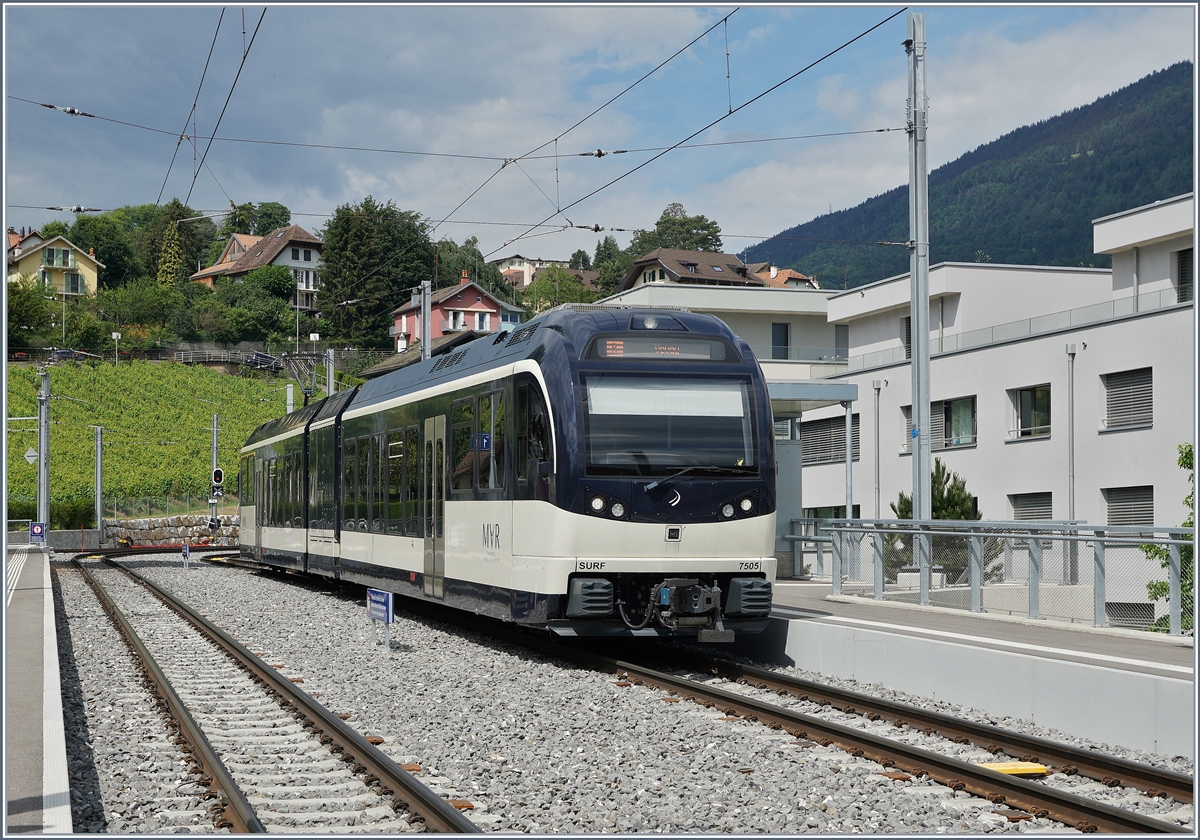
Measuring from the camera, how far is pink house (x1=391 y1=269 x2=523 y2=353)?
110m

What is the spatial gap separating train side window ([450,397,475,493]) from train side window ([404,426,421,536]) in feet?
5.06

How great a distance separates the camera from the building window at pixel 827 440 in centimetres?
4678

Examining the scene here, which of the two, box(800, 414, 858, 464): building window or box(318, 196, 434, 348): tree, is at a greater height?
box(318, 196, 434, 348): tree

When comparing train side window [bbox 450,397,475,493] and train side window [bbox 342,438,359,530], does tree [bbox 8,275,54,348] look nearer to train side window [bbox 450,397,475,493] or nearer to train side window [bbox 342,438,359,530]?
train side window [bbox 342,438,359,530]

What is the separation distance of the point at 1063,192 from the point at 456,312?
9973 cm

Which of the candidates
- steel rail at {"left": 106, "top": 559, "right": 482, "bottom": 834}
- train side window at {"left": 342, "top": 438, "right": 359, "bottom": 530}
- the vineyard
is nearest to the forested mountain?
the vineyard

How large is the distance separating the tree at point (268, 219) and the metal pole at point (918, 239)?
157047 millimetres

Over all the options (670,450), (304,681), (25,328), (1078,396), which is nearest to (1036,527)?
(670,450)

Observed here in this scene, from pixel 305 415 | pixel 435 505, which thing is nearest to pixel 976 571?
pixel 435 505

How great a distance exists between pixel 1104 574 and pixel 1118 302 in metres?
24.7

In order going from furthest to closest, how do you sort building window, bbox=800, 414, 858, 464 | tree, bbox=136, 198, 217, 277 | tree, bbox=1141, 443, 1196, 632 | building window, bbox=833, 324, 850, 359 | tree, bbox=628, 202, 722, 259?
tree, bbox=136, 198, 217, 277
tree, bbox=628, 202, 722, 259
building window, bbox=833, 324, 850, 359
building window, bbox=800, 414, 858, 464
tree, bbox=1141, 443, 1196, 632

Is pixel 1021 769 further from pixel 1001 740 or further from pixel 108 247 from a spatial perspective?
pixel 108 247

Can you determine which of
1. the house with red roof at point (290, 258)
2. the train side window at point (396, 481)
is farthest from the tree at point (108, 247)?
the train side window at point (396, 481)

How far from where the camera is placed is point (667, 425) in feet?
41.7
